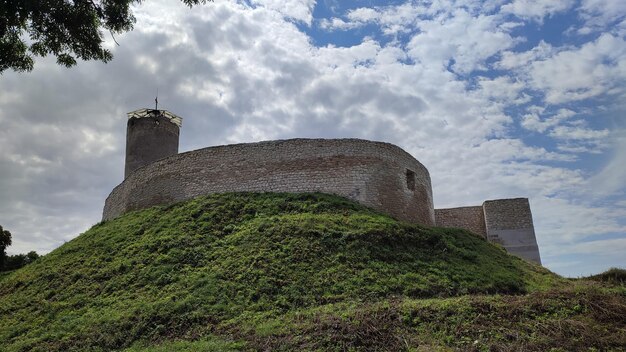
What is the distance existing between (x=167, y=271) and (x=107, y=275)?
5.95 feet

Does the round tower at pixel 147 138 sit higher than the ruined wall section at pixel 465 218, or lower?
higher

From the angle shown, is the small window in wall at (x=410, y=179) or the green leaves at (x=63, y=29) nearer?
the green leaves at (x=63, y=29)

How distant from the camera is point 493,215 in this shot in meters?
23.3

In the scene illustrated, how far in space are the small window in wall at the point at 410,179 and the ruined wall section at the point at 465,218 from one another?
614 cm

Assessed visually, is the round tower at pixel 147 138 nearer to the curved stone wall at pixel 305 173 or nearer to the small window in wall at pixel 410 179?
the curved stone wall at pixel 305 173

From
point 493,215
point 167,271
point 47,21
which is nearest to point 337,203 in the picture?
point 167,271

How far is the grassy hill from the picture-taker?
7922mm

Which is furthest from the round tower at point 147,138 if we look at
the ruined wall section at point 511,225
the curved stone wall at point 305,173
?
the ruined wall section at point 511,225

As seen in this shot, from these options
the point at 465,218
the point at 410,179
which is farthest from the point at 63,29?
the point at 465,218

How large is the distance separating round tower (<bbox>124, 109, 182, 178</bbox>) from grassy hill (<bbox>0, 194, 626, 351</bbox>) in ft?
19.1

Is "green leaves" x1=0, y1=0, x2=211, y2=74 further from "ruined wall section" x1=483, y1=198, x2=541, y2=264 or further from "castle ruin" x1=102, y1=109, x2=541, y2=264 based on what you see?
"ruined wall section" x1=483, y1=198, x2=541, y2=264

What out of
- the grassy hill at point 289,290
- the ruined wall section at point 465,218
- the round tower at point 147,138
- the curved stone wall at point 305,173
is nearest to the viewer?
the grassy hill at point 289,290

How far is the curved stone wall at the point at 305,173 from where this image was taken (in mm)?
16594

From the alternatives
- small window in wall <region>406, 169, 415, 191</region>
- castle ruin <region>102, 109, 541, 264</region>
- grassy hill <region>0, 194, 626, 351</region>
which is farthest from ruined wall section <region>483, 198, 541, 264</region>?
grassy hill <region>0, 194, 626, 351</region>
